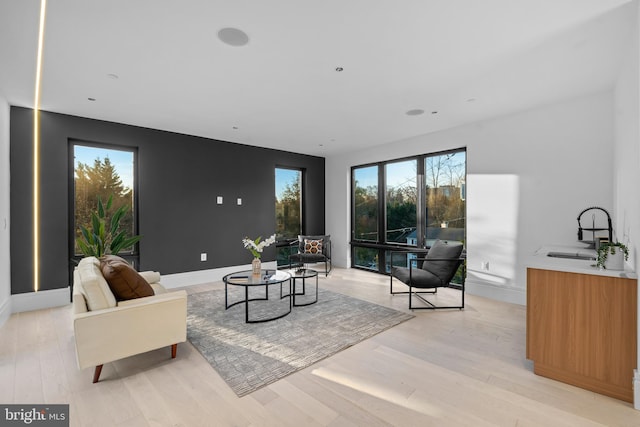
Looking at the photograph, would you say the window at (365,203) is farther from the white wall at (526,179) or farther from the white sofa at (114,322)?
the white sofa at (114,322)

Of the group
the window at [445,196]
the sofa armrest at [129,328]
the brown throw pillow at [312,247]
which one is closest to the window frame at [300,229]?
the brown throw pillow at [312,247]

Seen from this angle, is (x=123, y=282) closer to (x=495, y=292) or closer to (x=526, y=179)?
(x=495, y=292)

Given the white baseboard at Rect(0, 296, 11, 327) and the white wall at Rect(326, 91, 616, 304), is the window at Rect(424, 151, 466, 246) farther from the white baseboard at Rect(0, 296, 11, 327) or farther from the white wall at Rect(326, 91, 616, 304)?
the white baseboard at Rect(0, 296, 11, 327)

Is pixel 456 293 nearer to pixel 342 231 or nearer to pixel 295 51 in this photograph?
pixel 342 231

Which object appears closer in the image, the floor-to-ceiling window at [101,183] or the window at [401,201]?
the floor-to-ceiling window at [101,183]

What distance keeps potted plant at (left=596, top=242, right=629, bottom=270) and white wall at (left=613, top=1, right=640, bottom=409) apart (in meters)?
0.06

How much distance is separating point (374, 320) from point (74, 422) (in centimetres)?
262

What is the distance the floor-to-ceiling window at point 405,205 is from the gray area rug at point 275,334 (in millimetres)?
1938

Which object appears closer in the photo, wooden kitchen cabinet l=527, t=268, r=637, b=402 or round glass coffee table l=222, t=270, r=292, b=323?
wooden kitchen cabinet l=527, t=268, r=637, b=402

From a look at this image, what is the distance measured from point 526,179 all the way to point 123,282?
4653 millimetres

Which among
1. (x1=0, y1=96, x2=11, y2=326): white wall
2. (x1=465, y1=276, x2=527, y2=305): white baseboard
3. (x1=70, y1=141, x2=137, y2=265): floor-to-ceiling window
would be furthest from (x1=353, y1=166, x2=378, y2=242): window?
(x1=0, y1=96, x2=11, y2=326): white wall

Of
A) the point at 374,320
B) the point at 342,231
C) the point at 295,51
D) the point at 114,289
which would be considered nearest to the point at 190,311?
the point at 114,289

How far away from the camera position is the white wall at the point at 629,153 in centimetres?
201

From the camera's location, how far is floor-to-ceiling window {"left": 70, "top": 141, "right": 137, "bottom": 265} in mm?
4160
